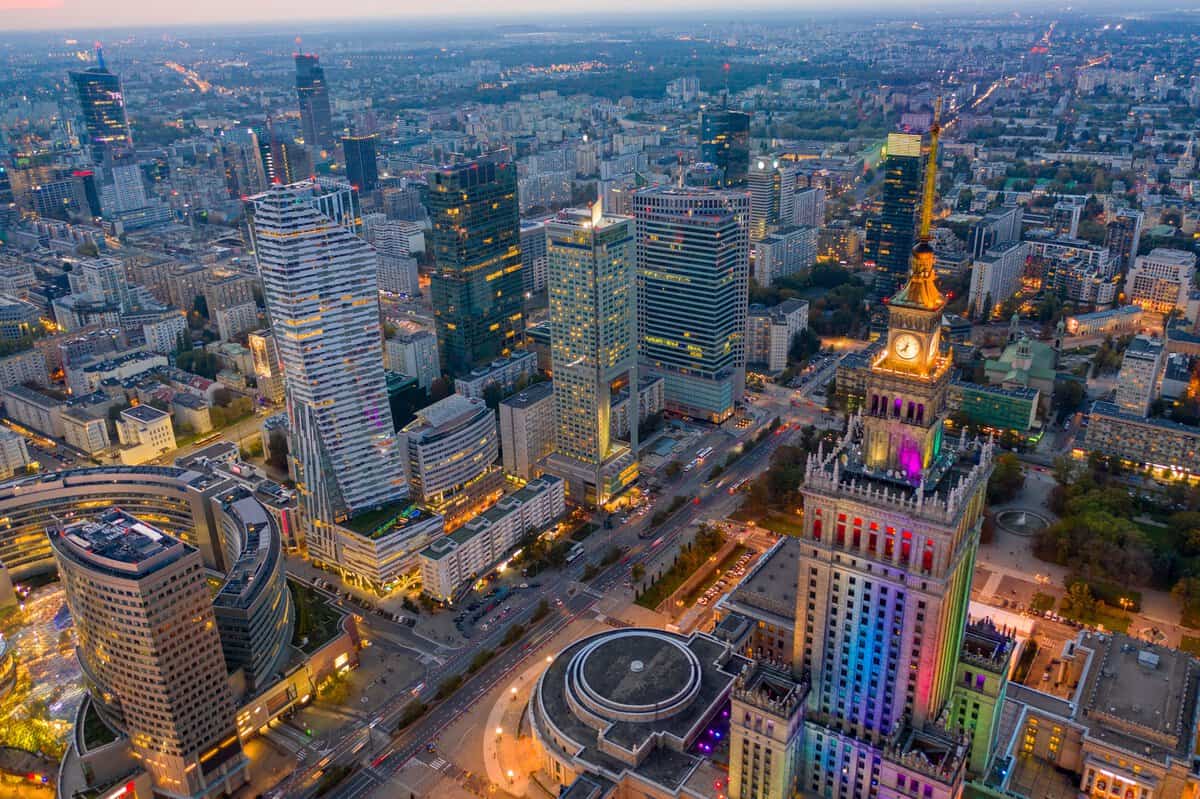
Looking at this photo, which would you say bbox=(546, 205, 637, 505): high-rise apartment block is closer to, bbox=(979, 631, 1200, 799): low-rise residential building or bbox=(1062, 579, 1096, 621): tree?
bbox=(1062, 579, 1096, 621): tree

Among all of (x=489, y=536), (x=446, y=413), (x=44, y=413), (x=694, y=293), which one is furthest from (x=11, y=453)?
(x=694, y=293)

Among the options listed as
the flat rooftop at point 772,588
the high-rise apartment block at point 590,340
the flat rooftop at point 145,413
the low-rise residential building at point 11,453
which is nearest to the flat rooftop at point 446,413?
the high-rise apartment block at point 590,340

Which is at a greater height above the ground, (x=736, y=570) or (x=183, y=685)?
(x=183, y=685)

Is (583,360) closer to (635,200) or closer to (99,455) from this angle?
(635,200)

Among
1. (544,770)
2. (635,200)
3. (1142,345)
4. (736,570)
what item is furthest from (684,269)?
(544,770)

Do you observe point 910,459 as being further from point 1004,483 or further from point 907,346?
point 1004,483

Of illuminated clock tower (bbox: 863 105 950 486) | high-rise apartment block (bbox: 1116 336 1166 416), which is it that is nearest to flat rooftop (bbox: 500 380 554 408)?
illuminated clock tower (bbox: 863 105 950 486)
